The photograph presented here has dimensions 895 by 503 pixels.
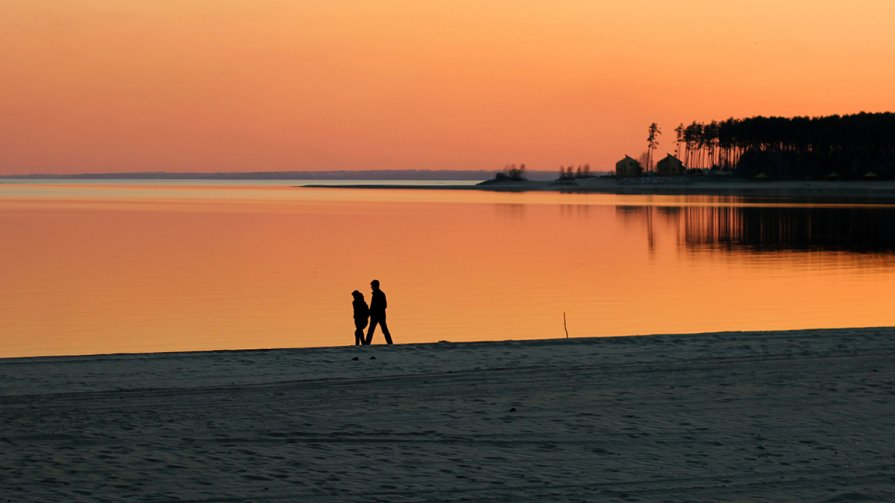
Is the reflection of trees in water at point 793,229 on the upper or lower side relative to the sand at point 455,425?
lower

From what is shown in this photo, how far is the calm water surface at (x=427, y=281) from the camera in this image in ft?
97.3

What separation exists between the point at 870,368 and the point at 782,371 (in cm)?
133

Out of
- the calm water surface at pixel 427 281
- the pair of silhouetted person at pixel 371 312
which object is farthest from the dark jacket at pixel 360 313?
the calm water surface at pixel 427 281

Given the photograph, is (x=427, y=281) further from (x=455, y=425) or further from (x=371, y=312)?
(x=455, y=425)

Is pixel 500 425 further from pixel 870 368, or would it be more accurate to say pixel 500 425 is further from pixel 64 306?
pixel 64 306

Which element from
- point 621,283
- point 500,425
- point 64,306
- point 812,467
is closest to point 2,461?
point 500,425

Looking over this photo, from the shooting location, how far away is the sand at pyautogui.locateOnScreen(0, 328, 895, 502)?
33.8ft

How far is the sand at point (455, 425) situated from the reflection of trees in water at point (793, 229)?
4568 cm

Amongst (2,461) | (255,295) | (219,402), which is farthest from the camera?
(255,295)

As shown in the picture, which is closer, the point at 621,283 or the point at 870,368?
the point at 870,368

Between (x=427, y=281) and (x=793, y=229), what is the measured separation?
1679 inches

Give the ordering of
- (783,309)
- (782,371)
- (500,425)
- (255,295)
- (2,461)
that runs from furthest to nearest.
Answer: (255,295) → (783,309) → (782,371) → (500,425) → (2,461)

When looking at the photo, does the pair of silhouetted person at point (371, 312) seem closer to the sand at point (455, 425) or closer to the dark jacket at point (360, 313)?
the dark jacket at point (360, 313)

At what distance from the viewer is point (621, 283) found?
42688 mm
